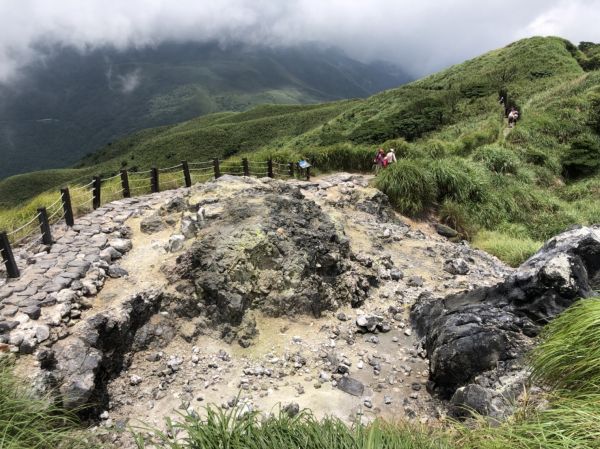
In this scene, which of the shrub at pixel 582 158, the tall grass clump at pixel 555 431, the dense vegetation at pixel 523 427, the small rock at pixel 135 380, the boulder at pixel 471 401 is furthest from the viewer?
the shrub at pixel 582 158

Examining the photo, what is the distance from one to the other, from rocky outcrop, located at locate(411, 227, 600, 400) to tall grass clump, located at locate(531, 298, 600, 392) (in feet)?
3.72

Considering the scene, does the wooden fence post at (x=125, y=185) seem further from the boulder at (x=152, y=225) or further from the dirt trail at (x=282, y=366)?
the dirt trail at (x=282, y=366)

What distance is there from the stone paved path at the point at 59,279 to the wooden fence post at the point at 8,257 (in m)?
0.15

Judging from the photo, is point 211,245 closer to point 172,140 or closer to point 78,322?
point 78,322

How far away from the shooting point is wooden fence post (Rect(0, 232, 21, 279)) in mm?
8031

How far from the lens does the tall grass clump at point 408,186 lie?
15.7 meters

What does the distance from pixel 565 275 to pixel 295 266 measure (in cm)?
522

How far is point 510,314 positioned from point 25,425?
6880 mm

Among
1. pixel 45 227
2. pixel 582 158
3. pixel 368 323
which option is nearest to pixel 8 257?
pixel 45 227

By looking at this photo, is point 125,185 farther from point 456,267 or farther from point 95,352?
point 456,267

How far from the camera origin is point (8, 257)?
814cm

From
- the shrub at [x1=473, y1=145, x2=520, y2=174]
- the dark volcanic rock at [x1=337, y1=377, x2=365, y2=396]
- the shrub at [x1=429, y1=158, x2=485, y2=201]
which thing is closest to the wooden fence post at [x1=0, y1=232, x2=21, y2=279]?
the dark volcanic rock at [x1=337, y1=377, x2=365, y2=396]

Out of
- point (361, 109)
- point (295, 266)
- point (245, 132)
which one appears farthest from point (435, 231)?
point (245, 132)

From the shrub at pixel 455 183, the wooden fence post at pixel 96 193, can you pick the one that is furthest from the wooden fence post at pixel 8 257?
the shrub at pixel 455 183
